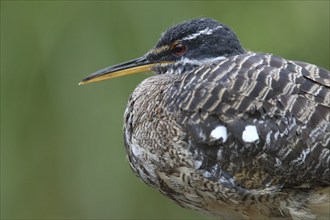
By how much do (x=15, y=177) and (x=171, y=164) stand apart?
7.03 ft

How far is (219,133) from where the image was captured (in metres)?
5.03

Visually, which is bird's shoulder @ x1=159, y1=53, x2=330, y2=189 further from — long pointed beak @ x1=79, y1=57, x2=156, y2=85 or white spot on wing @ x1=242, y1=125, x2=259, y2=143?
long pointed beak @ x1=79, y1=57, x2=156, y2=85

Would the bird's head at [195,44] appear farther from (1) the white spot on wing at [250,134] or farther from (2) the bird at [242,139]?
(1) the white spot on wing at [250,134]

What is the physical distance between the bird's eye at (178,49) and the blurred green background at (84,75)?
0.88m

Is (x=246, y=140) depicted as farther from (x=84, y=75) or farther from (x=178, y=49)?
(x=84, y=75)

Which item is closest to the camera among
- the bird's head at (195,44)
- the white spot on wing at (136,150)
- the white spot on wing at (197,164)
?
the white spot on wing at (197,164)

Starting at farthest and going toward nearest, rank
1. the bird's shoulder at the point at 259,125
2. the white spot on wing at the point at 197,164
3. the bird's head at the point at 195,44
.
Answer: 1. the bird's head at the point at 195,44
2. the white spot on wing at the point at 197,164
3. the bird's shoulder at the point at 259,125

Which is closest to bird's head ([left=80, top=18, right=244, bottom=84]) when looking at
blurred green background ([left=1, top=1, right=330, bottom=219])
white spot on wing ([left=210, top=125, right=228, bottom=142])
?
white spot on wing ([left=210, top=125, right=228, bottom=142])

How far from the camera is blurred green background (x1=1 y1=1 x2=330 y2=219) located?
21.8 feet

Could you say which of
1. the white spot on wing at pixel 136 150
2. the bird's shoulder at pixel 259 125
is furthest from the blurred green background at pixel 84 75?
the bird's shoulder at pixel 259 125

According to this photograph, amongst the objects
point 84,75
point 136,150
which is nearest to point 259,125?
point 136,150

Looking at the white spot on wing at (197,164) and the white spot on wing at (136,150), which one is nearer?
the white spot on wing at (197,164)

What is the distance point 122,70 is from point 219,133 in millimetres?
930

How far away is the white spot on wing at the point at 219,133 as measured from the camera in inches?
198
